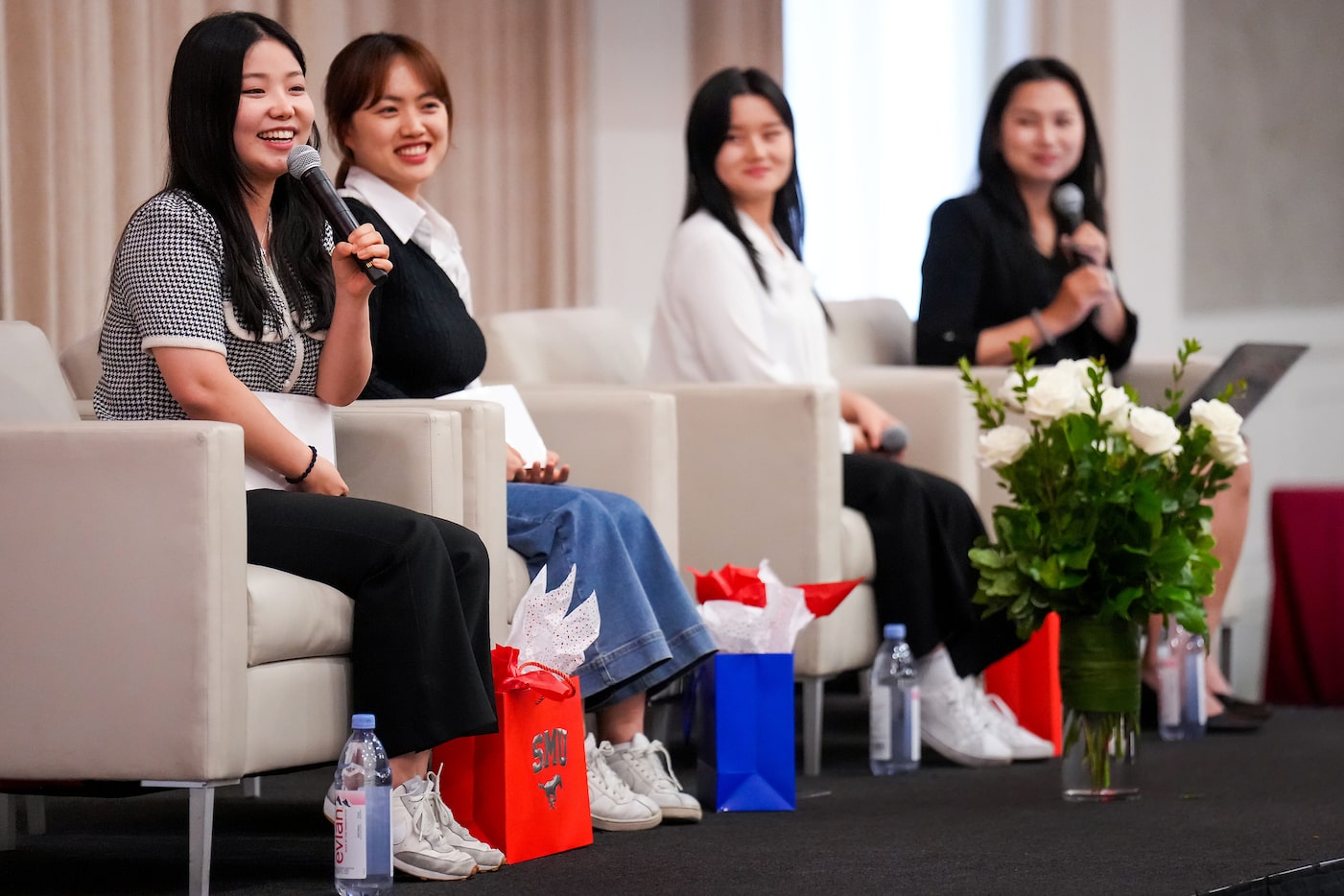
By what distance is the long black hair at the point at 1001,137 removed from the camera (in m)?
4.30

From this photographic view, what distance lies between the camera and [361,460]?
2.69 m

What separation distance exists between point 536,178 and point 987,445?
7.23 ft

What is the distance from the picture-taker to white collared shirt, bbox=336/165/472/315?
3.01 m

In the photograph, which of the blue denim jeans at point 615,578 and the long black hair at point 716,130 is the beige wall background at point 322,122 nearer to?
the long black hair at point 716,130

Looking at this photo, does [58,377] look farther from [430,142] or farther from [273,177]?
[430,142]

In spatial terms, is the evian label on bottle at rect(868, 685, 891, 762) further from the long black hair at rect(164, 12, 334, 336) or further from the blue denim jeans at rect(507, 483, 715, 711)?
the long black hair at rect(164, 12, 334, 336)

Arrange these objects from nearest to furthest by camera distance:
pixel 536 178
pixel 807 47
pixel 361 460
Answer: pixel 361 460, pixel 536 178, pixel 807 47

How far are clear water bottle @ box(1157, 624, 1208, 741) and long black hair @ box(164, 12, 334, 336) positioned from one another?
7.10 feet

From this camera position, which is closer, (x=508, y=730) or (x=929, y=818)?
(x=508, y=730)

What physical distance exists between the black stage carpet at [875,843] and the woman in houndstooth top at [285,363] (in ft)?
0.76

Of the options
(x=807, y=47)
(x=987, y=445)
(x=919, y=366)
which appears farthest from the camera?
(x=807, y=47)

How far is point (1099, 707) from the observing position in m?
2.99

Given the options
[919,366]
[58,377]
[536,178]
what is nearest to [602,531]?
[58,377]

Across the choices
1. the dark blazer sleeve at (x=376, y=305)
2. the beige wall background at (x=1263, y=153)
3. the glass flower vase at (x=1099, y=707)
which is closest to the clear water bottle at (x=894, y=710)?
the glass flower vase at (x=1099, y=707)
